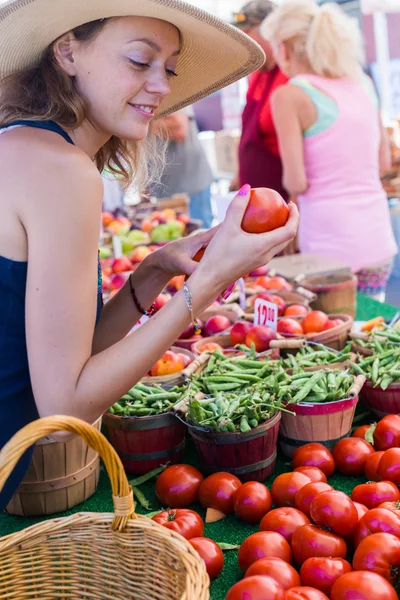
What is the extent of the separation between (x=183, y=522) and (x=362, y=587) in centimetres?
59

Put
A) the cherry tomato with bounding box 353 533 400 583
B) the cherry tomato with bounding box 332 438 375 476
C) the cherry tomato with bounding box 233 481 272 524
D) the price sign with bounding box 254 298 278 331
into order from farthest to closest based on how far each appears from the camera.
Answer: the price sign with bounding box 254 298 278 331
the cherry tomato with bounding box 332 438 375 476
the cherry tomato with bounding box 233 481 272 524
the cherry tomato with bounding box 353 533 400 583

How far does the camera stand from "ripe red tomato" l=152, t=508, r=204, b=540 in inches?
74.1

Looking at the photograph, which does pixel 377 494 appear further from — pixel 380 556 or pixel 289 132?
pixel 289 132

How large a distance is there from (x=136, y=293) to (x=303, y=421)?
2.53ft

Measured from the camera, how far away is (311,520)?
192cm

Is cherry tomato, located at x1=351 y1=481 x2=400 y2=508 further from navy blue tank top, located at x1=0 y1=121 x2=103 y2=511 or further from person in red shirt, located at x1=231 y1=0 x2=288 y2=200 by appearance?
person in red shirt, located at x1=231 y1=0 x2=288 y2=200

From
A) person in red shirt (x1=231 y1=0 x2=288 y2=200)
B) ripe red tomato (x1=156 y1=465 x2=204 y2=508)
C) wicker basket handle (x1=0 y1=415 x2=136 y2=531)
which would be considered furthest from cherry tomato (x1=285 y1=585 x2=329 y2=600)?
person in red shirt (x1=231 y1=0 x2=288 y2=200)

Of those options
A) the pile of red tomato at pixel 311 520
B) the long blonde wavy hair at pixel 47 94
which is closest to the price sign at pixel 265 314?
the pile of red tomato at pixel 311 520

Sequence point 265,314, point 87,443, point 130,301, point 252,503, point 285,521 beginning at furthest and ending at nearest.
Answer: point 265,314 → point 130,301 → point 252,503 → point 285,521 → point 87,443

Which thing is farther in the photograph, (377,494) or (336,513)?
(377,494)

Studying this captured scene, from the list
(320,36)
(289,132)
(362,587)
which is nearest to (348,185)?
(289,132)

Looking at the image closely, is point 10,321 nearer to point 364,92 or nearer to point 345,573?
point 345,573

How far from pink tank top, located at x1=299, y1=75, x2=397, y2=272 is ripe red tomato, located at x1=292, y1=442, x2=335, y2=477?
2.49 meters

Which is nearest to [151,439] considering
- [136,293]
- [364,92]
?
[136,293]
